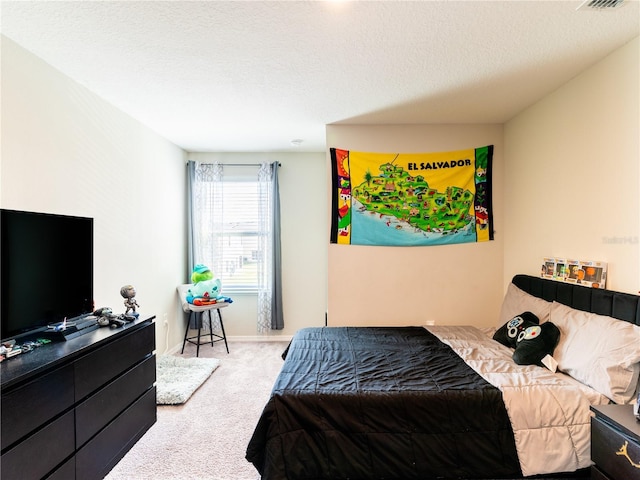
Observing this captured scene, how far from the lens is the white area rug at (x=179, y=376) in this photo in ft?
9.32

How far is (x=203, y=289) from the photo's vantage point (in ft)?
13.1

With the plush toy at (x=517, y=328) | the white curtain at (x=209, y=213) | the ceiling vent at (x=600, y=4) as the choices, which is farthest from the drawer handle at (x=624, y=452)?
the white curtain at (x=209, y=213)

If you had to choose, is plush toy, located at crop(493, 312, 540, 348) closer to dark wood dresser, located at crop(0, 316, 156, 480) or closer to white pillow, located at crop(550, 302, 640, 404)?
white pillow, located at crop(550, 302, 640, 404)

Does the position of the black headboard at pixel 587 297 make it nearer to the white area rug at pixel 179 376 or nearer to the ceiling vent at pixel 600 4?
the ceiling vent at pixel 600 4

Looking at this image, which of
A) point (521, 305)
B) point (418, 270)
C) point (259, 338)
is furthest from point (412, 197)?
point (259, 338)

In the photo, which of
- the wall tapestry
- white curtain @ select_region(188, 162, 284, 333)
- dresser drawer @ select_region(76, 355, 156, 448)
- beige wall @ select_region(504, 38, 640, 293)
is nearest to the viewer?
dresser drawer @ select_region(76, 355, 156, 448)

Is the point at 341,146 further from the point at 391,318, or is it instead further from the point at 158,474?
the point at 158,474

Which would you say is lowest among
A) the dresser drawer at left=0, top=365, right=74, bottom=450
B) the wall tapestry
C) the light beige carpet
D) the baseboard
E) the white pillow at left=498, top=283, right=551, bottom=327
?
the light beige carpet

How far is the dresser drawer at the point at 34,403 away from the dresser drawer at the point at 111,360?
77 mm

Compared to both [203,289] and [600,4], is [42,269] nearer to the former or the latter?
[203,289]

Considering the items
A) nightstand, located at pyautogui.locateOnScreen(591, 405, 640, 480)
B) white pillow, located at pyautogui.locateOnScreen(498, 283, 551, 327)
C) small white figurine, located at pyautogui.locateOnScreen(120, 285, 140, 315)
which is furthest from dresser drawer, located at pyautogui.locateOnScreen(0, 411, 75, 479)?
white pillow, located at pyautogui.locateOnScreen(498, 283, 551, 327)

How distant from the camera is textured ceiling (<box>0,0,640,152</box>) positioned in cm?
170

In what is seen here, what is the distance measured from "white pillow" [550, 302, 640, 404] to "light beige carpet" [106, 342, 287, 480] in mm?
2010

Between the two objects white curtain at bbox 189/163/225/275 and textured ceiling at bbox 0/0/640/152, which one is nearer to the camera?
textured ceiling at bbox 0/0/640/152
